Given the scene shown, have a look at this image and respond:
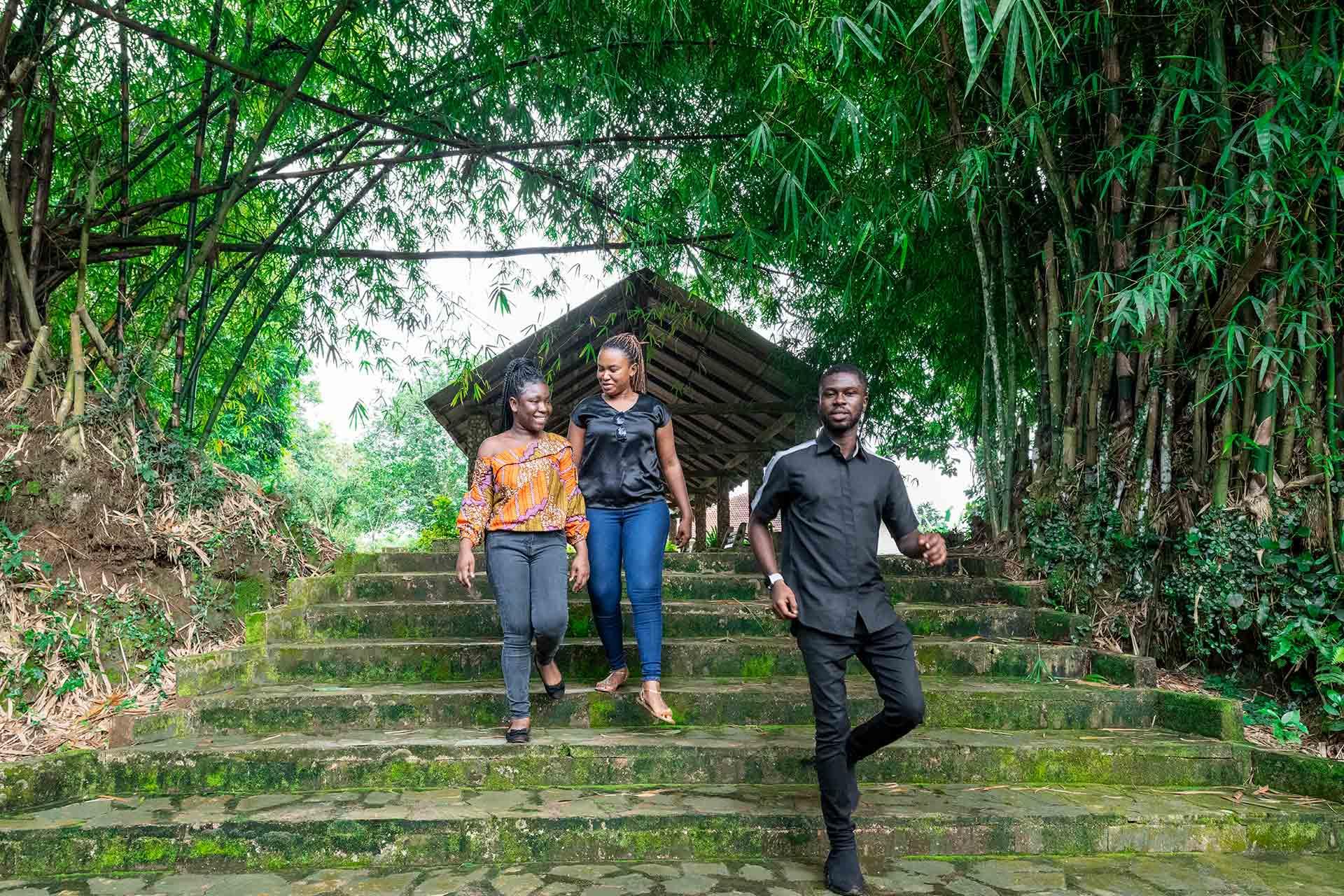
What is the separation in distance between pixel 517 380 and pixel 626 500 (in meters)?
0.65

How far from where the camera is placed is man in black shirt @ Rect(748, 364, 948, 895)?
2535 mm

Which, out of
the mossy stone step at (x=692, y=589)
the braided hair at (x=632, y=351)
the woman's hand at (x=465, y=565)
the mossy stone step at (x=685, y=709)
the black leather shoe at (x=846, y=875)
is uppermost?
the braided hair at (x=632, y=351)

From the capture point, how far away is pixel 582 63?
4.23 metres

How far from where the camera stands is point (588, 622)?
4.60 m

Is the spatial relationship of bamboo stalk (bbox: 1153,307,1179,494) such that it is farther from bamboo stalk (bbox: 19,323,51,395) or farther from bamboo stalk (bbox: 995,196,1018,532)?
bamboo stalk (bbox: 19,323,51,395)

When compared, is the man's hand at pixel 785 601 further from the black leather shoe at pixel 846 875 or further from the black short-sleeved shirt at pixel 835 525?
the black leather shoe at pixel 846 875

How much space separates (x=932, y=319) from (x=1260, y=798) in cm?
355

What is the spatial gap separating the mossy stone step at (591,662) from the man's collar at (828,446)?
5.41 feet

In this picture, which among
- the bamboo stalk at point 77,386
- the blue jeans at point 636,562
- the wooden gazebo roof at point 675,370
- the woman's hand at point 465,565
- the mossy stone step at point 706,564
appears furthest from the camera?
the wooden gazebo roof at point 675,370

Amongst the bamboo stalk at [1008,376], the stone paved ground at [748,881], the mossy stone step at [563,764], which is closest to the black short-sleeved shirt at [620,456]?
the mossy stone step at [563,764]

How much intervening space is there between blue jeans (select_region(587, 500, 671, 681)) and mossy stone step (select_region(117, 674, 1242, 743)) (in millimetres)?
A: 323

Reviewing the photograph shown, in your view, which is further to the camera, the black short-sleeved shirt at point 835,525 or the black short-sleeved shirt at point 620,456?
the black short-sleeved shirt at point 620,456

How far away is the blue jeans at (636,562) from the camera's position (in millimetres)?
3531

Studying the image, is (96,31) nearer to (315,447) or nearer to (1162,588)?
(1162,588)
